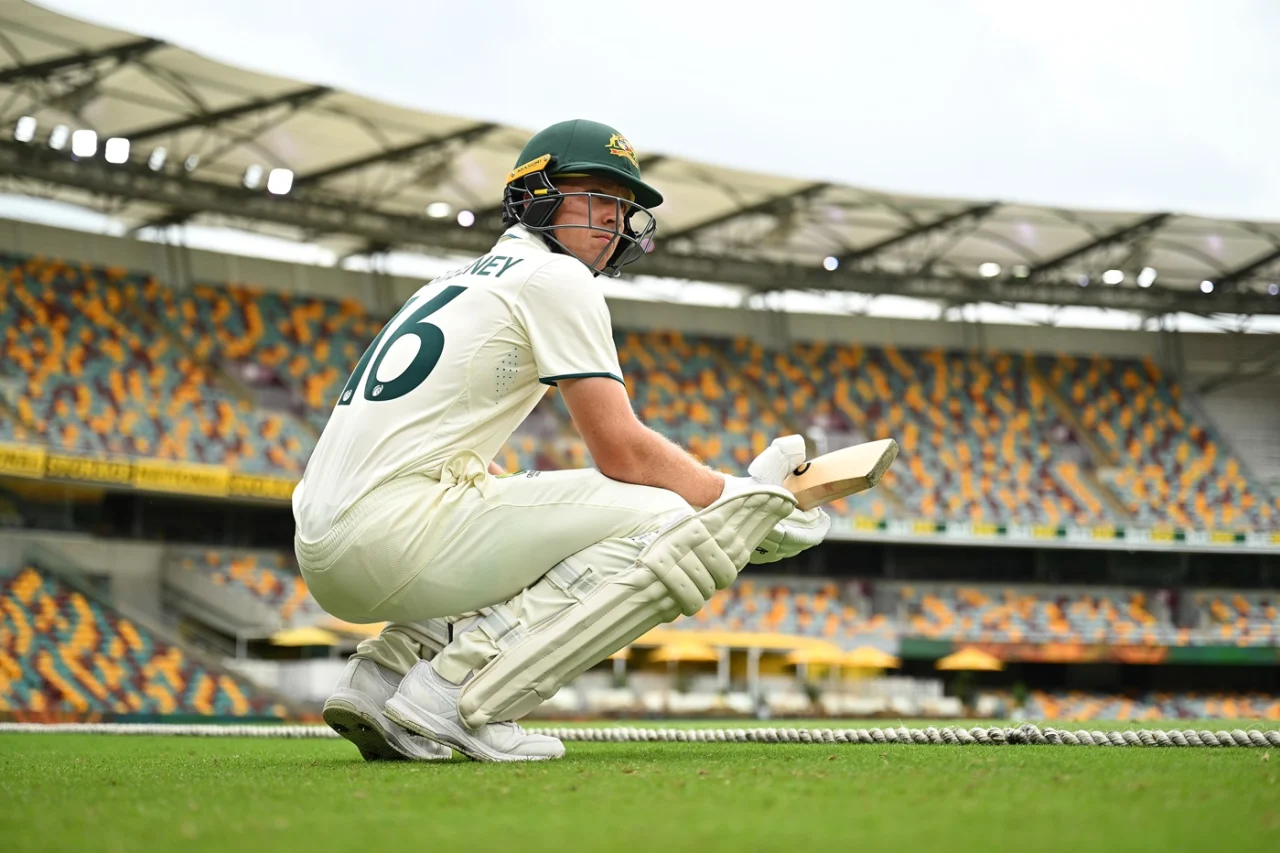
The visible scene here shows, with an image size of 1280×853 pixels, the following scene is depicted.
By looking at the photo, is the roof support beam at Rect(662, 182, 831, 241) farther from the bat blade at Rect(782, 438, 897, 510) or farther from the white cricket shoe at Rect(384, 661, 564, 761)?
the white cricket shoe at Rect(384, 661, 564, 761)

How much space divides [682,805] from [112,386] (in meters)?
23.0

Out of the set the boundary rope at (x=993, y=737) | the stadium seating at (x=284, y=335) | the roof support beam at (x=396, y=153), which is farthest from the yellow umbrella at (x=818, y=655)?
the boundary rope at (x=993, y=737)

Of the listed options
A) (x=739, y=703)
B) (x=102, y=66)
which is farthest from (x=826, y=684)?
(x=102, y=66)

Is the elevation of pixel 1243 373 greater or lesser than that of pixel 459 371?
greater

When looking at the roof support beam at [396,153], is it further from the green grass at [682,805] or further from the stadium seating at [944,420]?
the green grass at [682,805]

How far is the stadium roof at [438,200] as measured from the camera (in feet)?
66.1

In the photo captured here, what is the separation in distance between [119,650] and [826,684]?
1174 cm

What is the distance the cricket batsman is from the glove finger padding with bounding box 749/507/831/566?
18 millimetres

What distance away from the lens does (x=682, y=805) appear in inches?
89.4

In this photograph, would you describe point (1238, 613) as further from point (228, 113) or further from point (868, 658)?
point (228, 113)

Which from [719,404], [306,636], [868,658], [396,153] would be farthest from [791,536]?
[719,404]

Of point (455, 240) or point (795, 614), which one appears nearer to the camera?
point (455, 240)

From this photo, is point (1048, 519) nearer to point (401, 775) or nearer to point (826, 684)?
point (826, 684)

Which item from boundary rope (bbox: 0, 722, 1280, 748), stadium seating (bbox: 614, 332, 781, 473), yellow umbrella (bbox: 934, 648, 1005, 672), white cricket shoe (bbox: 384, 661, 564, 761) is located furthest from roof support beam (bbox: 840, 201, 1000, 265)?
white cricket shoe (bbox: 384, 661, 564, 761)
